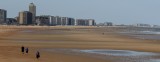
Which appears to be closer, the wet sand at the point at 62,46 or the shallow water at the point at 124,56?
the wet sand at the point at 62,46

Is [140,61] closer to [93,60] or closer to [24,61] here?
[93,60]

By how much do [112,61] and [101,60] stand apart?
0.96 meters

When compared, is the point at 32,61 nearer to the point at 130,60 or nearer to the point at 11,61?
the point at 11,61

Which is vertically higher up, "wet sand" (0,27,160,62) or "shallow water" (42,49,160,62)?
"wet sand" (0,27,160,62)

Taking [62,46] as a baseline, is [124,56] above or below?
below

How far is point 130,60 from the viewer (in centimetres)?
2545

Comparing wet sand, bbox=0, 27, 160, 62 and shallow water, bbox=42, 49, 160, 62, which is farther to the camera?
shallow water, bbox=42, 49, 160, 62

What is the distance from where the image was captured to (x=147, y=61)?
976 inches

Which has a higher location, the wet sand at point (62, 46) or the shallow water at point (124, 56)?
the wet sand at point (62, 46)

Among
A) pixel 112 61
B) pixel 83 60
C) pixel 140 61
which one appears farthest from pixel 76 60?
pixel 140 61

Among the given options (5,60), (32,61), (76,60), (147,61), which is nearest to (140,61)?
(147,61)

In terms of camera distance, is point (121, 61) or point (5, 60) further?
point (121, 61)

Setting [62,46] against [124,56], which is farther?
[62,46]

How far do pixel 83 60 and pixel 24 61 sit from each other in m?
4.34
